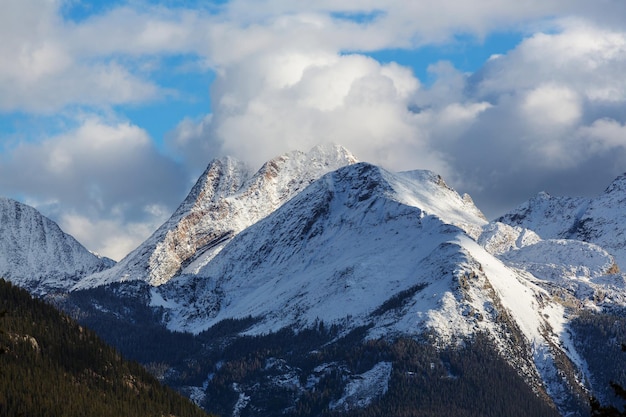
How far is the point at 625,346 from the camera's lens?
488 feet

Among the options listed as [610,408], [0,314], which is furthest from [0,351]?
[610,408]

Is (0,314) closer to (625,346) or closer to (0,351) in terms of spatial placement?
A: (0,351)

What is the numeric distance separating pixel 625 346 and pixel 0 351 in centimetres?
6742

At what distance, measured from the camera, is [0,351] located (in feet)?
504

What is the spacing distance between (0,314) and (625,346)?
66.6 meters

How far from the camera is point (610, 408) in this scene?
5699 inches

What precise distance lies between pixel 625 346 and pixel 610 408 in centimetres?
754

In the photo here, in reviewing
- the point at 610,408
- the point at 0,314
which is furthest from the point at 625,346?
the point at 0,314

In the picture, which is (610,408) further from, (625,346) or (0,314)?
(0,314)

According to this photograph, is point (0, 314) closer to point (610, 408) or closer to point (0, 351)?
point (0, 351)

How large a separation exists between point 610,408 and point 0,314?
65040 millimetres

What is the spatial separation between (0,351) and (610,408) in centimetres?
6561
